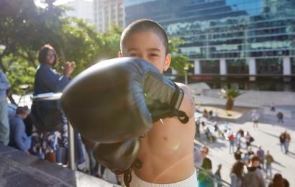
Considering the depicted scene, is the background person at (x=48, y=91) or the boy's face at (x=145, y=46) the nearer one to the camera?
the boy's face at (x=145, y=46)

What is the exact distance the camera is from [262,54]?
4650 centimetres

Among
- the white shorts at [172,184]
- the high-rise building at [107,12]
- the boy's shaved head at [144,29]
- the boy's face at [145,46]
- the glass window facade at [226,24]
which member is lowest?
the white shorts at [172,184]

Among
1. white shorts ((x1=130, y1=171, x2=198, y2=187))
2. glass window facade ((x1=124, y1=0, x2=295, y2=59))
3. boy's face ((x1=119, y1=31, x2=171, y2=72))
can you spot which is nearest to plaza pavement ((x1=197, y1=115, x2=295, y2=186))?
white shorts ((x1=130, y1=171, x2=198, y2=187))

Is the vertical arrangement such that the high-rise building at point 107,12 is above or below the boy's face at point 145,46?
above

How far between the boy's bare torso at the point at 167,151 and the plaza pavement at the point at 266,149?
8.27m

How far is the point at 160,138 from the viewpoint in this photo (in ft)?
4.77

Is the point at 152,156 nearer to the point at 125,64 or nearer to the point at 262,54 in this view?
the point at 125,64

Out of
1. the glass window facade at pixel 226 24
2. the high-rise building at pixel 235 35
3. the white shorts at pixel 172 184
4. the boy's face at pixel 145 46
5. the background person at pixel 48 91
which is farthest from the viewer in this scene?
the high-rise building at pixel 235 35

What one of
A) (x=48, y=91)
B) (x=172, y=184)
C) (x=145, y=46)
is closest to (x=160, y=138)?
(x=172, y=184)

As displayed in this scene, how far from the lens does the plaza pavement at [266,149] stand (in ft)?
39.7

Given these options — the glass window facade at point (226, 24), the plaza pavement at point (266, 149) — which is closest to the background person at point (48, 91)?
the plaza pavement at point (266, 149)

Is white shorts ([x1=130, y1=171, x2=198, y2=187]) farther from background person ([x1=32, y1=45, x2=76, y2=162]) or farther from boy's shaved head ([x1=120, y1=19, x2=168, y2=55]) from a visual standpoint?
background person ([x1=32, y1=45, x2=76, y2=162])

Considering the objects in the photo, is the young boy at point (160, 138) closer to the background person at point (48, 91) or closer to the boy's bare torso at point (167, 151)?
the boy's bare torso at point (167, 151)

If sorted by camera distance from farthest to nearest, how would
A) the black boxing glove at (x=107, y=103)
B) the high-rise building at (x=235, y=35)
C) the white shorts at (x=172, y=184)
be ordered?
1. the high-rise building at (x=235, y=35)
2. the white shorts at (x=172, y=184)
3. the black boxing glove at (x=107, y=103)
